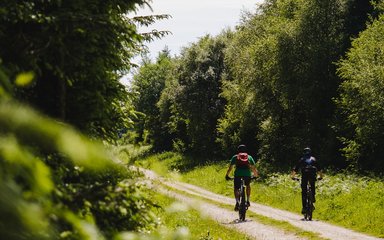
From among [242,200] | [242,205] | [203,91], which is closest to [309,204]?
[242,205]

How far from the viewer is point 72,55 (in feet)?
15.9

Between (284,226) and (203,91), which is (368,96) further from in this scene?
(203,91)

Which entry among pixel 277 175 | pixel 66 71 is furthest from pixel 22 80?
pixel 277 175

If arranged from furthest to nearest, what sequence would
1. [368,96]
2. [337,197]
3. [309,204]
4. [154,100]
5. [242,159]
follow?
1. [154,100]
2. [368,96]
3. [337,197]
4. [309,204]
5. [242,159]

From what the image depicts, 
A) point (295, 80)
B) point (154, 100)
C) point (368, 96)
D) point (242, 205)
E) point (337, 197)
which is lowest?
point (242, 205)

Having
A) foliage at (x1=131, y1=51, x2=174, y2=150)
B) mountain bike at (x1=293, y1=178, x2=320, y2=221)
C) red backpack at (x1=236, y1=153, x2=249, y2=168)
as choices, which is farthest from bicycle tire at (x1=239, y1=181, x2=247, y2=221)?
foliage at (x1=131, y1=51, x2=174, y2=150)

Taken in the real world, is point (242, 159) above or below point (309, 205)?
above

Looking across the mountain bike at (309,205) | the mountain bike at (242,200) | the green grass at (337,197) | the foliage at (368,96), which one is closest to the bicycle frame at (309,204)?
the mountain bike at (309,205)

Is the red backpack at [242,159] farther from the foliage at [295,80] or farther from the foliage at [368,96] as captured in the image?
the foliage at [295,80]

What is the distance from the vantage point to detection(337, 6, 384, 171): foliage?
2575 cm

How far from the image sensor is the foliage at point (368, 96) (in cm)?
2575

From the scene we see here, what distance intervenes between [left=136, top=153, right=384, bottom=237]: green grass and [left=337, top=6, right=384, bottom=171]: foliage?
2.38 meters

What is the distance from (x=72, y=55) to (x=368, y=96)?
24.2 metres

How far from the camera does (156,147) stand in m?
65.7
